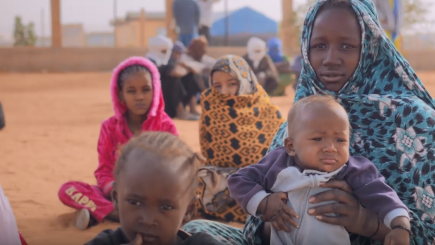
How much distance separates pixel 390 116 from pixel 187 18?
510 inches

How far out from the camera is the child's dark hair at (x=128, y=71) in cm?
543

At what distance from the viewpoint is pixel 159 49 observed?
39.1 feet

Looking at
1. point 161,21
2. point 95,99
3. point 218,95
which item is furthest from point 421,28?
point 218,95

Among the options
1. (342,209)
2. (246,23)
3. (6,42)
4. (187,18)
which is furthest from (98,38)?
(342,209)

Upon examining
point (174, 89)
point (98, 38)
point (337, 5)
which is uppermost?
point (337, 5)

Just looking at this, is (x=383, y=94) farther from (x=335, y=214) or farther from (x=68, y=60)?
(x=68, y=60)

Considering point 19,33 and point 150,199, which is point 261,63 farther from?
point 19,33

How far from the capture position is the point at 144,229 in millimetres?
2352

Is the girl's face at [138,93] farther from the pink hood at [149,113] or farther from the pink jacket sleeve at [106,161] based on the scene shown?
the pink jacket sleeve at [106,161]

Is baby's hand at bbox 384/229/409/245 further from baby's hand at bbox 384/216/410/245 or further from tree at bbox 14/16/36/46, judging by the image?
tree at bbox 14/16/36/46

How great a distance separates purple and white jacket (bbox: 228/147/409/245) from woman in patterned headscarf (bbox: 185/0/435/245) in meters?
0.05

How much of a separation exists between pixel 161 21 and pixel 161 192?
36.2 meters

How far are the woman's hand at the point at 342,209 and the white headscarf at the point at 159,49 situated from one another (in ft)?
30.6

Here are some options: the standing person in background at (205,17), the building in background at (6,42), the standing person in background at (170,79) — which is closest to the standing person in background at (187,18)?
the standing person in background at (205,17)
